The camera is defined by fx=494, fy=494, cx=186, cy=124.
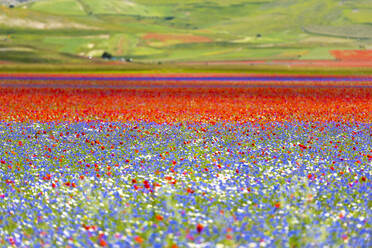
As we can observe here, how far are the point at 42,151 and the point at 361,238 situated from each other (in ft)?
34.5

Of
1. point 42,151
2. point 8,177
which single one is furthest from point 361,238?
point 42,151

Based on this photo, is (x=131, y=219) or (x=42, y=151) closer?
(x=131, y=219)

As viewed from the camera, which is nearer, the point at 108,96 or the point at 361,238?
the point at 361,238

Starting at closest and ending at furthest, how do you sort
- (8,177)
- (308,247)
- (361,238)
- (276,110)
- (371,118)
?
(308,247) → (361,238) → (8,177) → (371,118) → (276,110)

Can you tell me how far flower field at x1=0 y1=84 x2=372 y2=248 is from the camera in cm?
801

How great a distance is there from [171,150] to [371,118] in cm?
1177

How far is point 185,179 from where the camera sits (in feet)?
37.4

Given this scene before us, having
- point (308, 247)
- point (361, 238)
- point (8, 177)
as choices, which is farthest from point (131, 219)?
point (8, 177)

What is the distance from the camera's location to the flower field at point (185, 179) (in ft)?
26.3

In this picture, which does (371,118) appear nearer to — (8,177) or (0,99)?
(8,177)

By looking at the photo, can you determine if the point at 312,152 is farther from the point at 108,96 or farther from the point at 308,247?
the point at 108,96

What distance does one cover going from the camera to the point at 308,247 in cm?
736

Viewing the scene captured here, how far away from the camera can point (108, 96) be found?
35.4 meters

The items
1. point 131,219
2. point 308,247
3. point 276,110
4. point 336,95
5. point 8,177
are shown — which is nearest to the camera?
point 308,247
